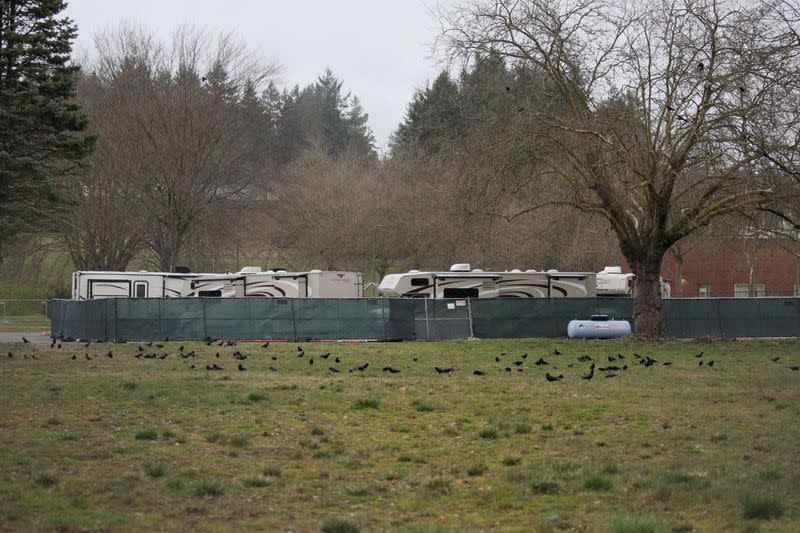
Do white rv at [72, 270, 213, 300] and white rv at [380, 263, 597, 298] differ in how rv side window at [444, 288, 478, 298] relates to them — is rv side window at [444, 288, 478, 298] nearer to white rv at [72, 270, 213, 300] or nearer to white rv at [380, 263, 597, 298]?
white rv at [380, 263, 597, 298]

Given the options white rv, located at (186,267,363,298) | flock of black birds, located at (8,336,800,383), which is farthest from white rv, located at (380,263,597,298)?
flock of black birds, located at (8,336,800,383)

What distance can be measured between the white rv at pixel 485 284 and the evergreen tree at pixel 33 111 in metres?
20.1

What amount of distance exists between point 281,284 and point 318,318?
25.1 feet

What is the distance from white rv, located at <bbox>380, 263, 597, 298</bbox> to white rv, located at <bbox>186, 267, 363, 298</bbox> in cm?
228

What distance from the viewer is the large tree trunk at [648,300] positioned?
34.2m

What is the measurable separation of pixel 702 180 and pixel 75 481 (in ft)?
82.7

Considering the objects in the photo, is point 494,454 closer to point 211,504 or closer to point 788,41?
point 211,504

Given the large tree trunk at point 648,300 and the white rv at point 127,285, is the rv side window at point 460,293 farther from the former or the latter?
the white rv at point 127,285

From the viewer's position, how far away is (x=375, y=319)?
37875 mm

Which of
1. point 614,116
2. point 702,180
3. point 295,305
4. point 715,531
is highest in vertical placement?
point 614,116

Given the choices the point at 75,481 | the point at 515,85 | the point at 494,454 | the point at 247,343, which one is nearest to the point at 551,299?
the point at 515,85

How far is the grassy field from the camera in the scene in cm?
851

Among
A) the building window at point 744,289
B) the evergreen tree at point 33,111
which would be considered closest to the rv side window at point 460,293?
the evergreen tree at point 33,111

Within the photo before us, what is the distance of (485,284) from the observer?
44812 mm
